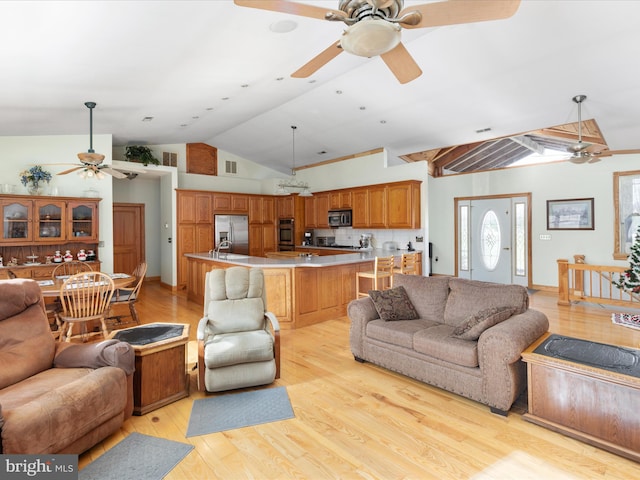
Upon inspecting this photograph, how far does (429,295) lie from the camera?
3.55m

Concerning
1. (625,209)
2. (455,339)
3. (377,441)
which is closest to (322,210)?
(625,209)

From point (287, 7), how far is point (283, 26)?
63.6 inches

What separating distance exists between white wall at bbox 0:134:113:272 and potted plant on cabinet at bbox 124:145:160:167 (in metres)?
1.11

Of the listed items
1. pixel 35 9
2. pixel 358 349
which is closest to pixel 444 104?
pixel 358 349

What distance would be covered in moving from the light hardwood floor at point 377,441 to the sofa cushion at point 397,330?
347 millimetres

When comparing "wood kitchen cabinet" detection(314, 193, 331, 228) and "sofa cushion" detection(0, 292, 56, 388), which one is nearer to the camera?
"sofa cushion" detection(0, 292, 56, 388)

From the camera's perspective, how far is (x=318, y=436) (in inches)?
93.0

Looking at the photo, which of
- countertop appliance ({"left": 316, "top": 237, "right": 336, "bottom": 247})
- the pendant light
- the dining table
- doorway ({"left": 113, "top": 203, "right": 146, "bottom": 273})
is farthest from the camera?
countertop appliance ({"left": 316, "top": 237, "right": 336, "bottom": 247})

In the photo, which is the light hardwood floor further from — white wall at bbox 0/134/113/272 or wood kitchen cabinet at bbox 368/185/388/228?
wood kitchen cabinet at bbox 368/185/388/228

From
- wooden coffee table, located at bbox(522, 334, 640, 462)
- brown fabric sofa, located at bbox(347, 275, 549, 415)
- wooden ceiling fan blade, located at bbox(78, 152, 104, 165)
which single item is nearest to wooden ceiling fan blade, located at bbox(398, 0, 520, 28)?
brown fabric sofa, located at bbox(347, 275, 549, 415)

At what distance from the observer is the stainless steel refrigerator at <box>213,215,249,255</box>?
8469 millimetres

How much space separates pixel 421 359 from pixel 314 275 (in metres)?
2.28

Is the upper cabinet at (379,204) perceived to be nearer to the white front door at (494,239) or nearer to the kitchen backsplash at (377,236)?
the kitchen backsplash at (377,236)

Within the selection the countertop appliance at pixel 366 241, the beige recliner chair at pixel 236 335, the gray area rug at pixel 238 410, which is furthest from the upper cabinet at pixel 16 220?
the countertop appliance at pixel 366 241
